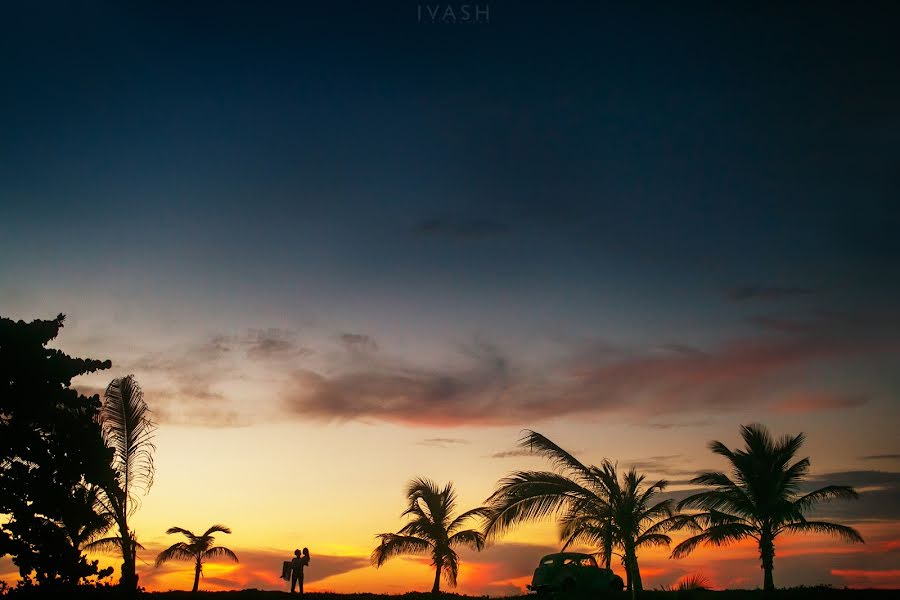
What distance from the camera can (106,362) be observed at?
1148 inches

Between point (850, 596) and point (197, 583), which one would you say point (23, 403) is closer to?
point (197, 583)

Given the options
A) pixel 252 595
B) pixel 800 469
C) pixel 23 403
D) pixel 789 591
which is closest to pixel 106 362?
pixel 23 403

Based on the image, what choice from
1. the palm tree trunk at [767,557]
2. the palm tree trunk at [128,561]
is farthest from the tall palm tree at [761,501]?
the palm tree trunk at [128,561]

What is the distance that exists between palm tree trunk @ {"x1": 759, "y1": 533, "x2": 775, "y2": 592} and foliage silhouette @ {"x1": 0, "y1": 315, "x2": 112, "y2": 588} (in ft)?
87.1

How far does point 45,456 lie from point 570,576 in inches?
808

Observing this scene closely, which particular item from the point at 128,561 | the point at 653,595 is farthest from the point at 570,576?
the point at 128,561

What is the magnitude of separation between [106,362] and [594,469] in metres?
18.9

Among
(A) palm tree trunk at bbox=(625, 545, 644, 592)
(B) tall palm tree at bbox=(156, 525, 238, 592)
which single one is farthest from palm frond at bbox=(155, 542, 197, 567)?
(A) palm tree trunk at bbox=(625, 545, 644, 592)

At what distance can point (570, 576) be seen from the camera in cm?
3150

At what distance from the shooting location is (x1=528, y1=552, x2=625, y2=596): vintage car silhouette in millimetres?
31312

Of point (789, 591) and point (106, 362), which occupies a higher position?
point (106, 362)

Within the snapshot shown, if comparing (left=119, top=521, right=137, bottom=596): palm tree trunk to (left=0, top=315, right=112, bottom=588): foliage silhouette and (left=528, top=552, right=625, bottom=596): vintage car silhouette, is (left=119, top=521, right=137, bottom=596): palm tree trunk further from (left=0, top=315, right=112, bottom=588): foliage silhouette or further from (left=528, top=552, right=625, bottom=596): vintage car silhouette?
(left=528, top=552, right=625, bottom=596): vintage car silhouette

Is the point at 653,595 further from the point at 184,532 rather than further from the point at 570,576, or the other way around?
the point at 184,532

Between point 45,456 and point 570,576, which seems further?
point 570,576
